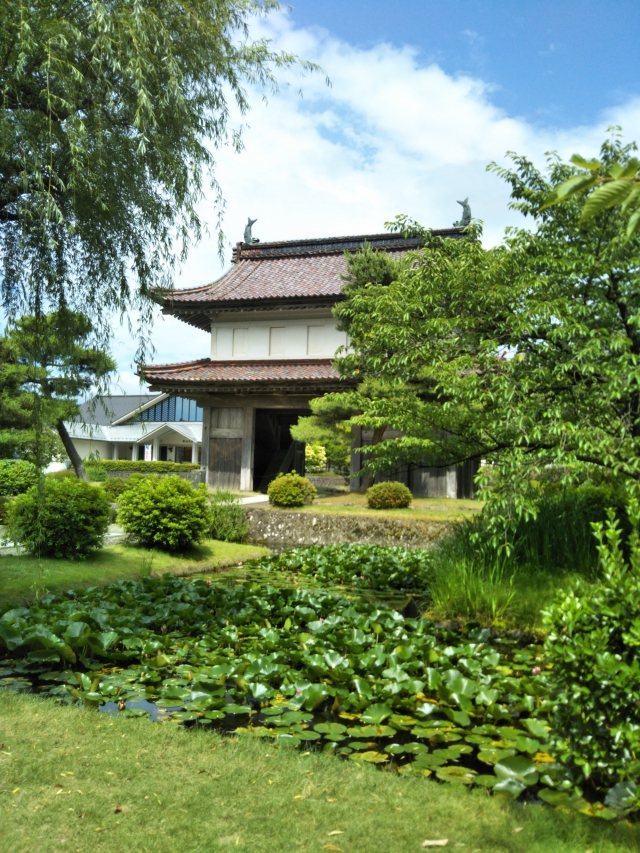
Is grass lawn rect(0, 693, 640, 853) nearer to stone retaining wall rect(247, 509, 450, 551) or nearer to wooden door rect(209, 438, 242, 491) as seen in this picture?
stone retaining wall rect(247, 509, 450, 551)

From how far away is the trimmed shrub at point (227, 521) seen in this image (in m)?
13.2

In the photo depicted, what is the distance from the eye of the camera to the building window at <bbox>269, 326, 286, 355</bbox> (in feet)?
65.0

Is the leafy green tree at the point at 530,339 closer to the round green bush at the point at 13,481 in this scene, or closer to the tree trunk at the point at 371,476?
the tree trunk at the point at 371,476

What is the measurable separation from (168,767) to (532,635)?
160 inches

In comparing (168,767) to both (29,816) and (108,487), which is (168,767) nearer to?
(29,816)

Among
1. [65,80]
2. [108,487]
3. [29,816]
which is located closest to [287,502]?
[108,487]

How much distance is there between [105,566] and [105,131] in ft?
19.7

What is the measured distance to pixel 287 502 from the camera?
1489cm

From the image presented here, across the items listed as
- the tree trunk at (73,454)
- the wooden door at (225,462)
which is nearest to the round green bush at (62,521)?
the wooden door at (225,462)

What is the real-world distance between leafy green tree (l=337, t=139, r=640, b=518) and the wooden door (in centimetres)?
1213

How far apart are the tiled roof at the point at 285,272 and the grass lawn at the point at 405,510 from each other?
6.19 m

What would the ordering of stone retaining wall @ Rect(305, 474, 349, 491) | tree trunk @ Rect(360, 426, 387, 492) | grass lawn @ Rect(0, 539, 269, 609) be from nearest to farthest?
grass lawn @ Rect(0, 539, 269, 609) < tree trunk @ Rect(360, 426, 387, 492) < stone retaining wall @ Rect(305, 474, 349, 491)

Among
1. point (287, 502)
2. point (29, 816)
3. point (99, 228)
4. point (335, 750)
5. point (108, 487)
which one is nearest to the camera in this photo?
point (29, 816)

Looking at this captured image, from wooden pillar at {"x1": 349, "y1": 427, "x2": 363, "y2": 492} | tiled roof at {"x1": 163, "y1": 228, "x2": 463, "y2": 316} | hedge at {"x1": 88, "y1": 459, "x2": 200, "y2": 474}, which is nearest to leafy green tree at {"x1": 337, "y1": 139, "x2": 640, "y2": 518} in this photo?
wooden pillar at {"x1": 349, "y1": 427, "x2": 363, "y2": 492}
